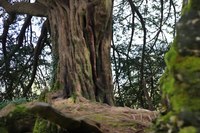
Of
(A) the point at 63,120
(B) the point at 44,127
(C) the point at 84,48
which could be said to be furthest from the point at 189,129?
(C) the point at 84,48

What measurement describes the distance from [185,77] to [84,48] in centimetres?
370

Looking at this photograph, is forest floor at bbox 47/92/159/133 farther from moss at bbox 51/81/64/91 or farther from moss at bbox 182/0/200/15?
moss at bbox 182/0/200/15

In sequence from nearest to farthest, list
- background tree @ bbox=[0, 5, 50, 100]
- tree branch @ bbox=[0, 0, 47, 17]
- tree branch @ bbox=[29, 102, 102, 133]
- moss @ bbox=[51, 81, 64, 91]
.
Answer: tree branch @ bbox=[29, 102, 102, 133]
moss @ bbox=[51, 81, 64, 91]
tree branch @ bbox=[0, 0, 47, 17]
background tree @ bbox=[0, 5, 50, 100]

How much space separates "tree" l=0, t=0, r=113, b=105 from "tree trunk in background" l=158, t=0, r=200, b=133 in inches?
133

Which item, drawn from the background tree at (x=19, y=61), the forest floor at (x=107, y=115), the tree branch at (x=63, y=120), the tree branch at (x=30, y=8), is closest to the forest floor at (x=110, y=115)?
the forest floor at (x=107, y=115)

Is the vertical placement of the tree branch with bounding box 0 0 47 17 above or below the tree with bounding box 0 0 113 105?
above

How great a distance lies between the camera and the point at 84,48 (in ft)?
17.5

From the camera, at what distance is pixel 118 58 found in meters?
8.52

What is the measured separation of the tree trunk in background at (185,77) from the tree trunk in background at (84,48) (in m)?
3.40

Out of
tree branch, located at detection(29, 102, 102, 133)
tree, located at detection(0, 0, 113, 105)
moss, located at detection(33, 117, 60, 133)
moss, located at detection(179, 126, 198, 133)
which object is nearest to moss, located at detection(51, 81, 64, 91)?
tree, located at detection(0, 0, 113, 105)

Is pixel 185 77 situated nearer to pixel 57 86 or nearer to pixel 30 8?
pixel 57 86

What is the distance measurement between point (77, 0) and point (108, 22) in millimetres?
497

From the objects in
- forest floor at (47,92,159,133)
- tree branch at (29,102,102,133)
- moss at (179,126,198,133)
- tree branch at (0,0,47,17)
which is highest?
tree branch at (0,0,47,17)

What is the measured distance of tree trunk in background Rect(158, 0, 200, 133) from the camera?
157cm
